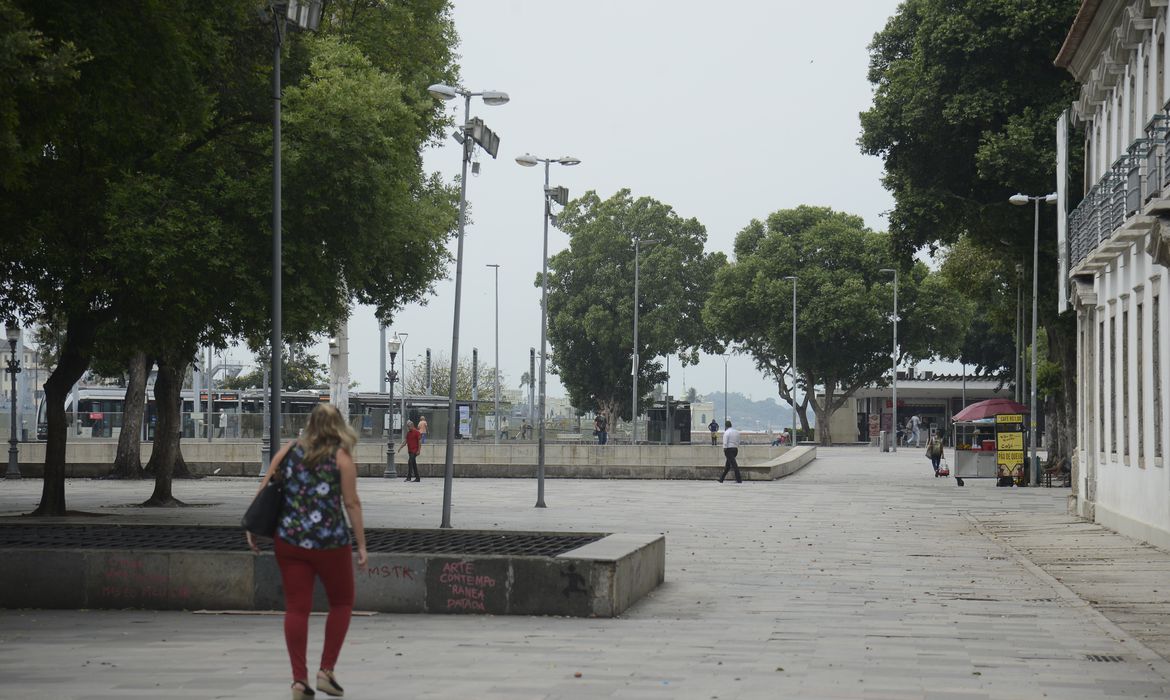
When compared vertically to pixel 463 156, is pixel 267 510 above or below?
below

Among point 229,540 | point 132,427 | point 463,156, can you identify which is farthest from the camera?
point 132,427

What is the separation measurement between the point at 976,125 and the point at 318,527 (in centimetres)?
3320

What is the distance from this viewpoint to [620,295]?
87.4 metres

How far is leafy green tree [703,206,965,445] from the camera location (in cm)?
8375

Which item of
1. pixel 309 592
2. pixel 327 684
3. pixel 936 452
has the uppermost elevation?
pixel 936 452

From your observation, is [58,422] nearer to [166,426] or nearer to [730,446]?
[166,426]

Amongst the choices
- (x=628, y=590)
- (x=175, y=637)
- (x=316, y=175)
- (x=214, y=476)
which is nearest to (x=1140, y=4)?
(x=316, y=175)

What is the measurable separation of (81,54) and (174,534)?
4743 millimetres

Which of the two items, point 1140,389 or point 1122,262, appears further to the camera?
point 1122,262

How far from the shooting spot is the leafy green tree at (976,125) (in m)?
37.0

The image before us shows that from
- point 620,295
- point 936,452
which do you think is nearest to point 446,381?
point 620,295

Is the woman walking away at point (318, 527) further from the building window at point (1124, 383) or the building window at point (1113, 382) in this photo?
the building window at point (1113, 382)

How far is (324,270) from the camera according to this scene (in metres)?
23.4

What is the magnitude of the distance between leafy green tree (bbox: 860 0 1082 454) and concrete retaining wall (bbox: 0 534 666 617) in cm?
2555
